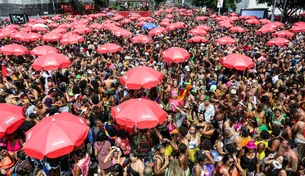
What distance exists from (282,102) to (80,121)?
5351 mm

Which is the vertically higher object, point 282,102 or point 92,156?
point 282,102

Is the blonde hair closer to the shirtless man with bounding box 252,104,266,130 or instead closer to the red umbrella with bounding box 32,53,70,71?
the shirtless man with bounding box 252,104,266,130

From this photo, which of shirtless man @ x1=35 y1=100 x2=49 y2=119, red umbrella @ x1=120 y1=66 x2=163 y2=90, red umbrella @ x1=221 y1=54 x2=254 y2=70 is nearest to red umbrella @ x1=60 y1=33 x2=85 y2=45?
red umbrella @ x1=120 y1=66 x2=163 y2=90

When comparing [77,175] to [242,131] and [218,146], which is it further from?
[242,131]

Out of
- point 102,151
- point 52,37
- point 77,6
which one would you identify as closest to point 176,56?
point 102,151

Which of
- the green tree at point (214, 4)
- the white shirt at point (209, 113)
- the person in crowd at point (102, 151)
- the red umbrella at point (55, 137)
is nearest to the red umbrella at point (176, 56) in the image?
the white shirt at point (209, 113)

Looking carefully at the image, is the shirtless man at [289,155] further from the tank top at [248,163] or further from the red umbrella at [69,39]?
the red umbrella at [69,39]

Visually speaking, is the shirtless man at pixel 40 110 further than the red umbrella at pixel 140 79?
No

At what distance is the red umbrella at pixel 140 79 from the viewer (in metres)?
6.46

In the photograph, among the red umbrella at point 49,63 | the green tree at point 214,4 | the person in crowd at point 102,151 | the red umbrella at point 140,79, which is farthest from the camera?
the green tree at point 214,4

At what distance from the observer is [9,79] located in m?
8.23

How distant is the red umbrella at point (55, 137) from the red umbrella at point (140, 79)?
224cm

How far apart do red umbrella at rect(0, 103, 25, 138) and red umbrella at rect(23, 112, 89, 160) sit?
0.65 meters

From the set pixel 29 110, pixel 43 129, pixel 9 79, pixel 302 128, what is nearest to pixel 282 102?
pixel 302 128
